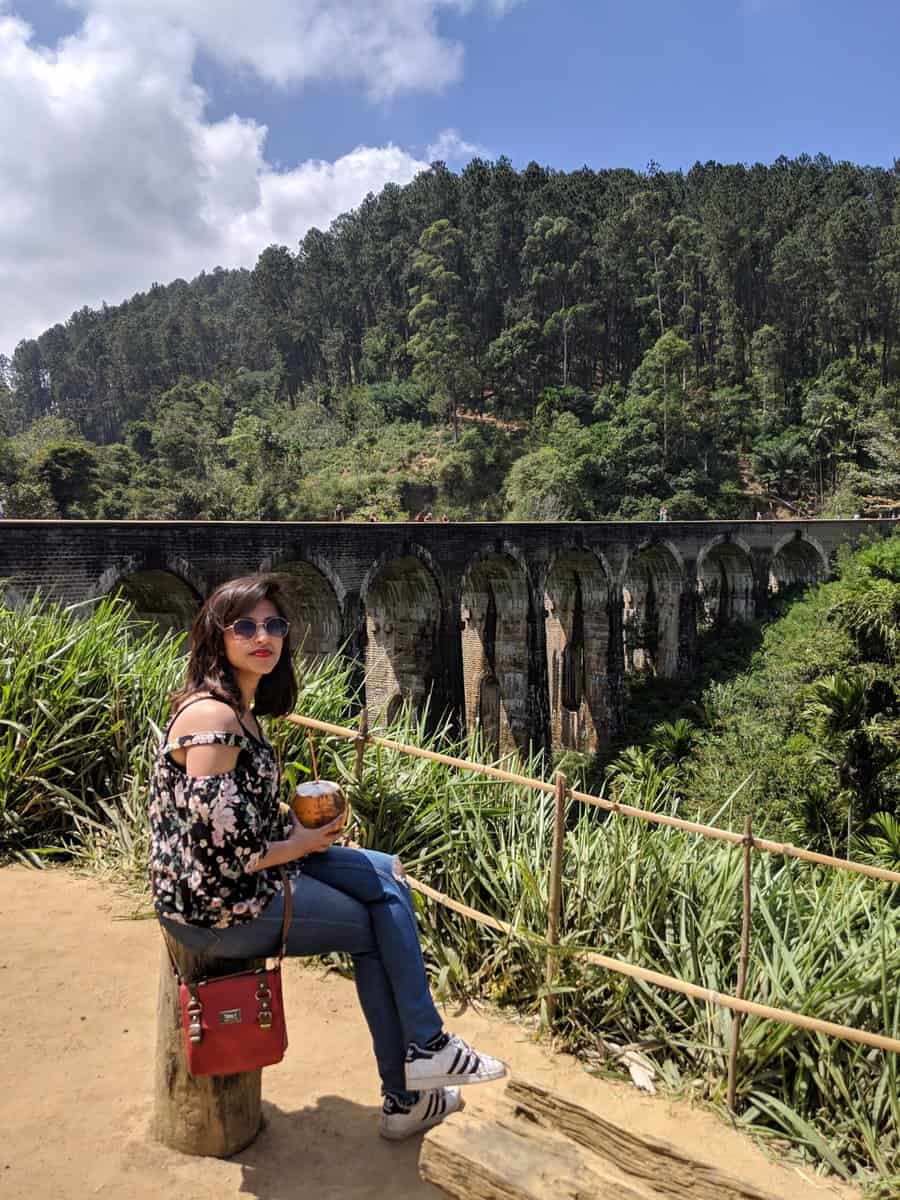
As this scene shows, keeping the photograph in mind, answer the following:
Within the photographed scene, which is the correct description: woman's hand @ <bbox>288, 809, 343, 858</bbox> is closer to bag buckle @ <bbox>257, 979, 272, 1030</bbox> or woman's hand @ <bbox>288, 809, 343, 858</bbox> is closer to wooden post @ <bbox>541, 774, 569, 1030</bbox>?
bag buckle @ <bbox>257, 979, 272, 1030</bbox>

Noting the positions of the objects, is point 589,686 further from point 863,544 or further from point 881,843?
point 881,843

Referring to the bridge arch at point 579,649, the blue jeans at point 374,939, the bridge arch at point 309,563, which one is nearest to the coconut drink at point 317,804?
the blue jeans at point 374,939

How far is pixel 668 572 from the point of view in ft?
76.2

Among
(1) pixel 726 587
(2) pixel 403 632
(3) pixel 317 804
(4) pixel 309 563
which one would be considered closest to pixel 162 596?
(4) pixel 309 563

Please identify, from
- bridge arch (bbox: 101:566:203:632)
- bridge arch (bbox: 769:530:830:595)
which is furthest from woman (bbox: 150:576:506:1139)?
bridge arch (bbox: 769:530:830:595)

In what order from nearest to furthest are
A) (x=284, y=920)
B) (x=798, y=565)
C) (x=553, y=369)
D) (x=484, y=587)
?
(x=284, y=920) → (x=484, y=587) → (x=798, y=565) → (x=553, y=369)

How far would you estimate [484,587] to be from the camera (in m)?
18.5

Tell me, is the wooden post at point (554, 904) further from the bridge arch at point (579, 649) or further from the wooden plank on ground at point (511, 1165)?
the bridge arch at point (579, 649)

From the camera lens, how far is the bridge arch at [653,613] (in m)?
23.3

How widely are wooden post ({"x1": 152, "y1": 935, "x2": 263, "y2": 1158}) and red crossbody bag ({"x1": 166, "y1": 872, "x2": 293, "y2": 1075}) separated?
0.08 m

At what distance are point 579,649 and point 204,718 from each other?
65.5ft

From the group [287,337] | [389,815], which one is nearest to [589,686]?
[389,815]

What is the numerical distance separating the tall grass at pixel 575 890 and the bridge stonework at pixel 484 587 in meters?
1.44

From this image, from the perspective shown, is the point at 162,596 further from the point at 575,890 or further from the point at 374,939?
the point at 374,939
